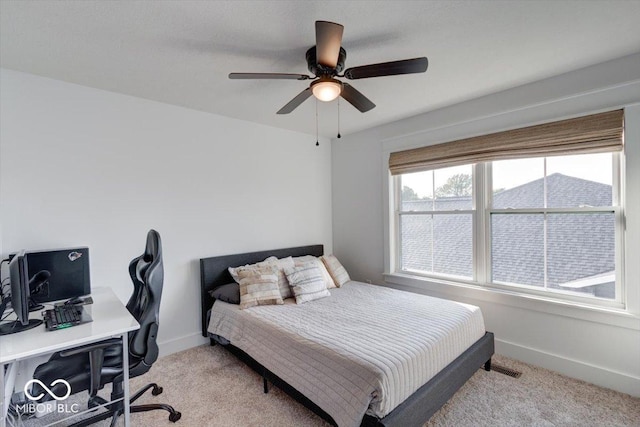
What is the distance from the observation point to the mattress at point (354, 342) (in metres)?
1.65

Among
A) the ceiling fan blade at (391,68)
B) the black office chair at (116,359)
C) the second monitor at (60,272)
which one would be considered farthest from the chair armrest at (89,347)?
the ceiling fan blade at (391,68)

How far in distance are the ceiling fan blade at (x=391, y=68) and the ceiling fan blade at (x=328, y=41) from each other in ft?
0.49

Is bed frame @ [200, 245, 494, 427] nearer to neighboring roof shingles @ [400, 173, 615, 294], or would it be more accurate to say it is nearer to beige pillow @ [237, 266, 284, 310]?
beige pillow @ [237, 266, 284, 310]

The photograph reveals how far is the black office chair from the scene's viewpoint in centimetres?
159

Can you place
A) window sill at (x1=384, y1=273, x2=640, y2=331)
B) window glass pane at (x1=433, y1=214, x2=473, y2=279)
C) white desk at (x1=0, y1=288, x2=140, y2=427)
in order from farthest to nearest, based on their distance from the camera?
window glass pane at (x1=433, y1=214, x2=473, y2=279) < window sill at (x1=384, y1=273, x2=640, y2=331) < white desk at (x1=0, y1=288, x2=140, y2=427)

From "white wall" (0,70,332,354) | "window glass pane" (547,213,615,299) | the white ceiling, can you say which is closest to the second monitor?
"white wall" (0,70,332,354)

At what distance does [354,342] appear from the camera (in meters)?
1.97

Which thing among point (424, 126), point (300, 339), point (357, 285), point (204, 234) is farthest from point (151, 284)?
point (424, 126)

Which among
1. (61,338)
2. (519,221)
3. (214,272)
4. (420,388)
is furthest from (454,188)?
(61,338)

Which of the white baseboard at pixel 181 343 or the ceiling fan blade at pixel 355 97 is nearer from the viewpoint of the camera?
the ceiling fan blade at pixel 355 97

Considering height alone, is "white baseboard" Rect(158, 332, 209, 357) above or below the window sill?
below

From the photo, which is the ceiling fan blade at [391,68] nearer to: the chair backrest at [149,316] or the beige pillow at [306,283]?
the chair backrest at [149,316]

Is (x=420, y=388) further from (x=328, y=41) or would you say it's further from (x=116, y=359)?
(x=328, y=41)

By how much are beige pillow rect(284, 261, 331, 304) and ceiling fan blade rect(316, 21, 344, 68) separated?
2.07 meters
